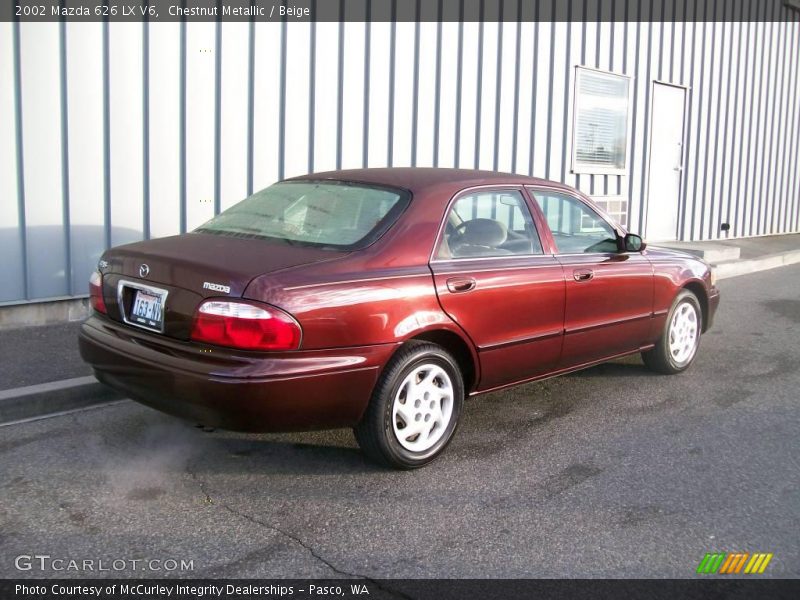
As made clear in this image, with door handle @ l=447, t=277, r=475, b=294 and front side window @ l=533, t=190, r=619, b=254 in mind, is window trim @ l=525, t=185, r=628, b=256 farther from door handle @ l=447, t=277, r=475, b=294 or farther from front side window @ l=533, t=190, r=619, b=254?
door handle @ l=447, t=277, r=475, b=294

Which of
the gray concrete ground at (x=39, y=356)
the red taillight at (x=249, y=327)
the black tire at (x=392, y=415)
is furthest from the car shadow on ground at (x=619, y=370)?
the gray concrete ground at (x=39, y=356)

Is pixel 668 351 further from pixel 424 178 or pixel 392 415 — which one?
pixel 392 415

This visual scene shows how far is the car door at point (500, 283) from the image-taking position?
4.21 meters

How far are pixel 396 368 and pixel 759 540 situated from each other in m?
1.71

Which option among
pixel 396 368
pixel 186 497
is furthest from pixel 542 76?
pixel 186 497

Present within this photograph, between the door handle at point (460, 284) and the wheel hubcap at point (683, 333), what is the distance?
2.27 meters

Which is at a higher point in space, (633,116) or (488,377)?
(633,116)

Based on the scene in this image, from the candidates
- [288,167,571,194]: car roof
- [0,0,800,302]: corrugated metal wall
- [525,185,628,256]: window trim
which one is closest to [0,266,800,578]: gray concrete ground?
[525,185,628,256]: window trim

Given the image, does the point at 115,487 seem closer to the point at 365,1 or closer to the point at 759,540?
the point at 759,540

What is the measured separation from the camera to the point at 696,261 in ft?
20.3

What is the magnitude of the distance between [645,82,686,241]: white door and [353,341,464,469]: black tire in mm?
9813

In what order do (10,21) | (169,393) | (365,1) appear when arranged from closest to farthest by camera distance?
1. (169,393)
2. (10,21)
3. (365,1)

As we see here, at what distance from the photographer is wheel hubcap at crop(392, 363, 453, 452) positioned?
3961mm

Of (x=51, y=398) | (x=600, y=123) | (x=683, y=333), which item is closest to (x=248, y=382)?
(x=51, y=398)
